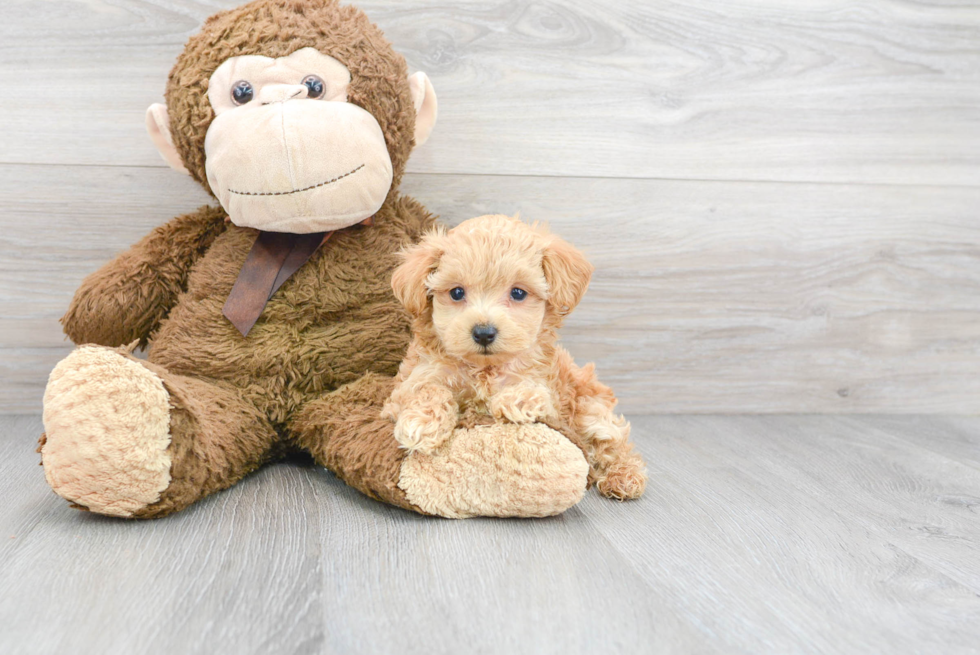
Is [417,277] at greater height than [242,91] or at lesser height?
lesser

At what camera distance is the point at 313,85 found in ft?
3.22

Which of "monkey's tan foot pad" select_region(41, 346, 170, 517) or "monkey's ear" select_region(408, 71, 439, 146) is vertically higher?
"monkey's ear" select_region(408, 71, 439, 146)

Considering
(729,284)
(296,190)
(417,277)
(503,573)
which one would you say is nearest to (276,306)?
(296,190)

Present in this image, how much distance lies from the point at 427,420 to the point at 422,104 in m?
0.52

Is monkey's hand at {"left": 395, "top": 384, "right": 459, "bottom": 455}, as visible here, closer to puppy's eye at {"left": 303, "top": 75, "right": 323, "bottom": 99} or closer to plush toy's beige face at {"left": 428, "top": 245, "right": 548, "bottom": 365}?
plush toy's beige face at {"left": 428, "top": 245, "right": 548, "bottom": 365}

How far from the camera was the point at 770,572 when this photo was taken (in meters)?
0.75

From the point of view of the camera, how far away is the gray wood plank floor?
24.2 inches

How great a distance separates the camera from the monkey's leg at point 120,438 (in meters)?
0.77

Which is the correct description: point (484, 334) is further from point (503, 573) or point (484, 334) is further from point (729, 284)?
point (729, 284)

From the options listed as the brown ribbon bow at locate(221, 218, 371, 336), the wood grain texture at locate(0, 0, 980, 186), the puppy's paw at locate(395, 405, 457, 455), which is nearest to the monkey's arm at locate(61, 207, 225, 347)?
the brown ribbon bow at locate(221, 218, 371, 336)

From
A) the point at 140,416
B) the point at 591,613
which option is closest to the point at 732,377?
the point at 591,613

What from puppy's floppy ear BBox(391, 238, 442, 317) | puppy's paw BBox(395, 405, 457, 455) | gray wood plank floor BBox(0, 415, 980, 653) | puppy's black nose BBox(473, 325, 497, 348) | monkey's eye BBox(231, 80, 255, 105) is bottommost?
gray wood plank floor BBox(0, 415, 980, 653)

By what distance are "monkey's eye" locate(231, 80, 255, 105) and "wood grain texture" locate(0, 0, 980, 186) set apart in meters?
0.31

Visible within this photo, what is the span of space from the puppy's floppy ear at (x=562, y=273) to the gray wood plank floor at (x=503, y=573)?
26 centimetres
